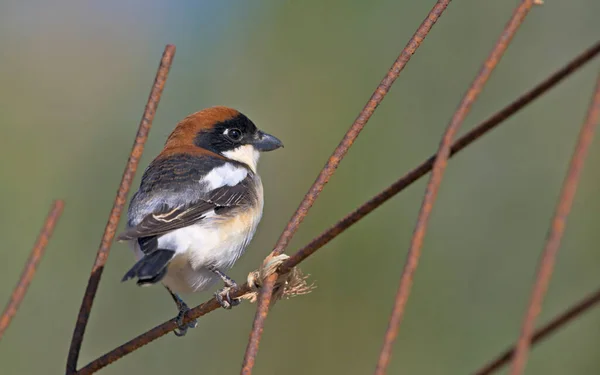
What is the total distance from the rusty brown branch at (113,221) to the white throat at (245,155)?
201cm

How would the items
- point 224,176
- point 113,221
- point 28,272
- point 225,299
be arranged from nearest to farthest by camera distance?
1. point 28,272
2. point 113,221
3. point 225,299
4. point 224,176

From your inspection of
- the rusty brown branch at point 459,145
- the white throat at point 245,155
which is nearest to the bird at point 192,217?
the white throat at point 245,155

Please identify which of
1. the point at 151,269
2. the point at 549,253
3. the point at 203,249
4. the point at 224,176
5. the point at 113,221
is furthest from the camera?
the point at 224,176

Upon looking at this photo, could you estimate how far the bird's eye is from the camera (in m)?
3.57

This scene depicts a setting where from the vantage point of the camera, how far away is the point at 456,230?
516 centimetres

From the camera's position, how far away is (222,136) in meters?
3.54

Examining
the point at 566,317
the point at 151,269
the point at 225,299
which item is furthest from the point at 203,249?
the point at 566,317

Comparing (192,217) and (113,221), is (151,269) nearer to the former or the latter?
(192,217)

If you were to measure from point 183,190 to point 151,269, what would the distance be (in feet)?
2.47

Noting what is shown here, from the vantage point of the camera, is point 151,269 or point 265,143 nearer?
point 151,269

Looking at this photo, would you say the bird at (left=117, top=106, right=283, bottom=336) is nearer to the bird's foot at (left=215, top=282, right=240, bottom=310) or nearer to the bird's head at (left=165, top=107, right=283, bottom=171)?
the bird's head at (left=165, top=107, right=283, bottom=171)

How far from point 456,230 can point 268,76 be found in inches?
81.6

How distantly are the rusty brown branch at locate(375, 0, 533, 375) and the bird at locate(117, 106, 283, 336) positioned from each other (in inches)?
60.5

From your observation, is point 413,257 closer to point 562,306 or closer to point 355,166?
point 562,306
